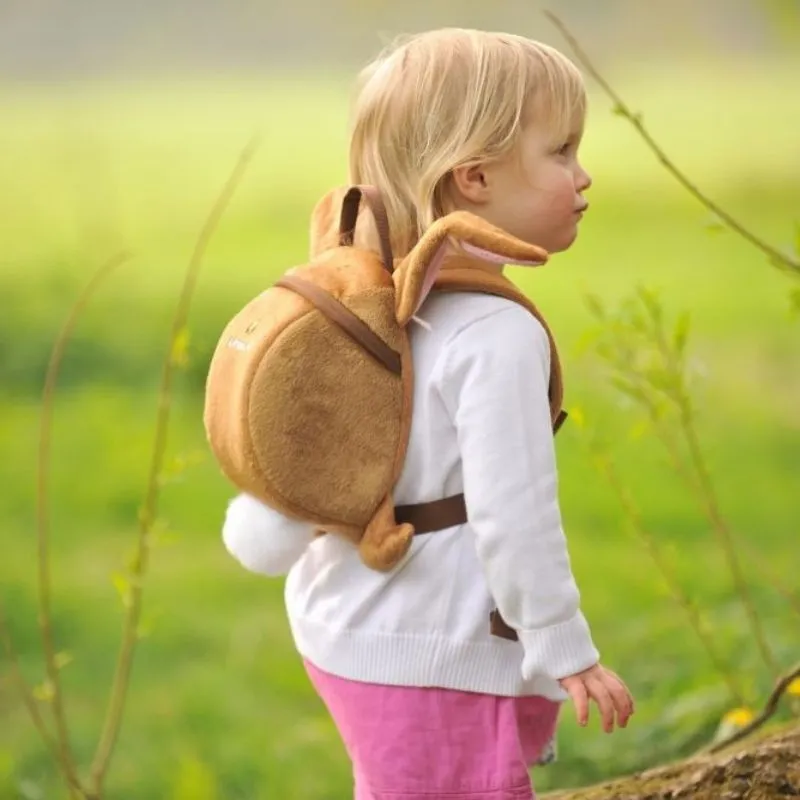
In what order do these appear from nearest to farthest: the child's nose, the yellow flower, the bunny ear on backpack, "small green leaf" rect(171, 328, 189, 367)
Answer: the bunny ear on backpack, the child's nose, "small green leaf" rect(171, 328, 189, 367), the yellow flower

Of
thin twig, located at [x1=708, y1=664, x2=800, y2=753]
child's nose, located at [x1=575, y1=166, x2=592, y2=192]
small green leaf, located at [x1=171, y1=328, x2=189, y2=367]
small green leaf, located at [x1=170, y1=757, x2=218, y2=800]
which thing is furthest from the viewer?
small green leaf, located at [x1=170, y1=757, x2=218, y2=800]

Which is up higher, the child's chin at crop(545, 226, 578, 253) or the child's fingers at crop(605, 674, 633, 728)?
the child's chin at crop(545, 226, 578, 253)

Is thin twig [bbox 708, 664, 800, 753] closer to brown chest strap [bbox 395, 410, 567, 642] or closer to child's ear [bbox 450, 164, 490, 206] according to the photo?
brown chest strap [bbox 395, 410, 567, 642]

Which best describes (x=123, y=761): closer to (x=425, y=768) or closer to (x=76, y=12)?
(x=425, y=768)

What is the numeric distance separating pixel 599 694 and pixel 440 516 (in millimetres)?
173

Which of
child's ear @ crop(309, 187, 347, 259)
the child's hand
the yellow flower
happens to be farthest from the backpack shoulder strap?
the yellow flower

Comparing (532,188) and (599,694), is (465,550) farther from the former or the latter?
(532,188)

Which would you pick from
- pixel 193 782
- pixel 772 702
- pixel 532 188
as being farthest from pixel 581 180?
pixel 193 782

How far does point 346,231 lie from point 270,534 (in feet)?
0.82

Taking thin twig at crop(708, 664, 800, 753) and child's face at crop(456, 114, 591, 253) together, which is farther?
thin twig at crop(708, 664, 800, 753)

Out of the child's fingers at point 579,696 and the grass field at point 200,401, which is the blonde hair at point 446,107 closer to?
the child's fingers at point 579,696

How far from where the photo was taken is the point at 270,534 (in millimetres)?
1077

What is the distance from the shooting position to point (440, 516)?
105 cm

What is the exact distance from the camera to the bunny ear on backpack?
978mm
